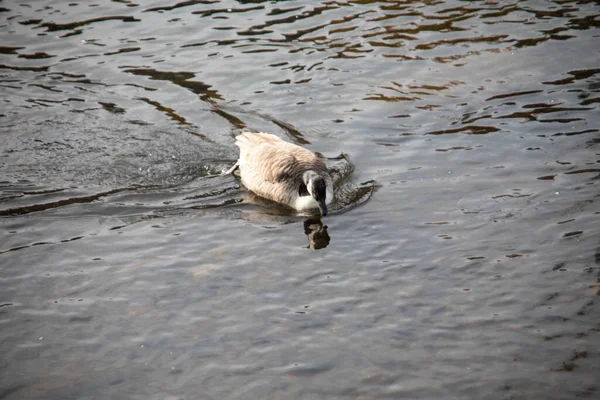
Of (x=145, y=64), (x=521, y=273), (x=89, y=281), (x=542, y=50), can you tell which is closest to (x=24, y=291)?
(x=89, y=281)

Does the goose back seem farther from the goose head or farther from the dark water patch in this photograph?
the dark water patch

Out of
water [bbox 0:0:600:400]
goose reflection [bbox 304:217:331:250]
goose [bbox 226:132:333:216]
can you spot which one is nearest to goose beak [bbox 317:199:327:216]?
goose [bbox 226:132:333:216]

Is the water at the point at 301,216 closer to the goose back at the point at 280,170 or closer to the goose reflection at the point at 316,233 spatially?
the goose reflection at the point at 316,233

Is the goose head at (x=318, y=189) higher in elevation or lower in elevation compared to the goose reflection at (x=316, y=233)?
higher

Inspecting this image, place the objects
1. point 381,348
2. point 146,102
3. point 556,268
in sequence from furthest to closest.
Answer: point 146,102 < point 556,268 < point 381,348

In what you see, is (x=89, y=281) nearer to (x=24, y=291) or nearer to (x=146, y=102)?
(x=24, y=291)

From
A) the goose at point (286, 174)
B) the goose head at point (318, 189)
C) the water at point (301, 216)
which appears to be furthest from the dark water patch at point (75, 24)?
the goose head at point (318, 189)

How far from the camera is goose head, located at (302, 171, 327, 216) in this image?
9.47 metres

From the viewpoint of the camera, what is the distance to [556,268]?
780 cm

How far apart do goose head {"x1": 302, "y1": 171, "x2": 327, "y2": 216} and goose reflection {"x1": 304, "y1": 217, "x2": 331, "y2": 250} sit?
0.18m

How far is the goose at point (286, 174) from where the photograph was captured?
9703 mm

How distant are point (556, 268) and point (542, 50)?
714cm

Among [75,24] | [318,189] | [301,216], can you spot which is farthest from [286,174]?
[75,24]

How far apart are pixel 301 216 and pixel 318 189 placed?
64cm
